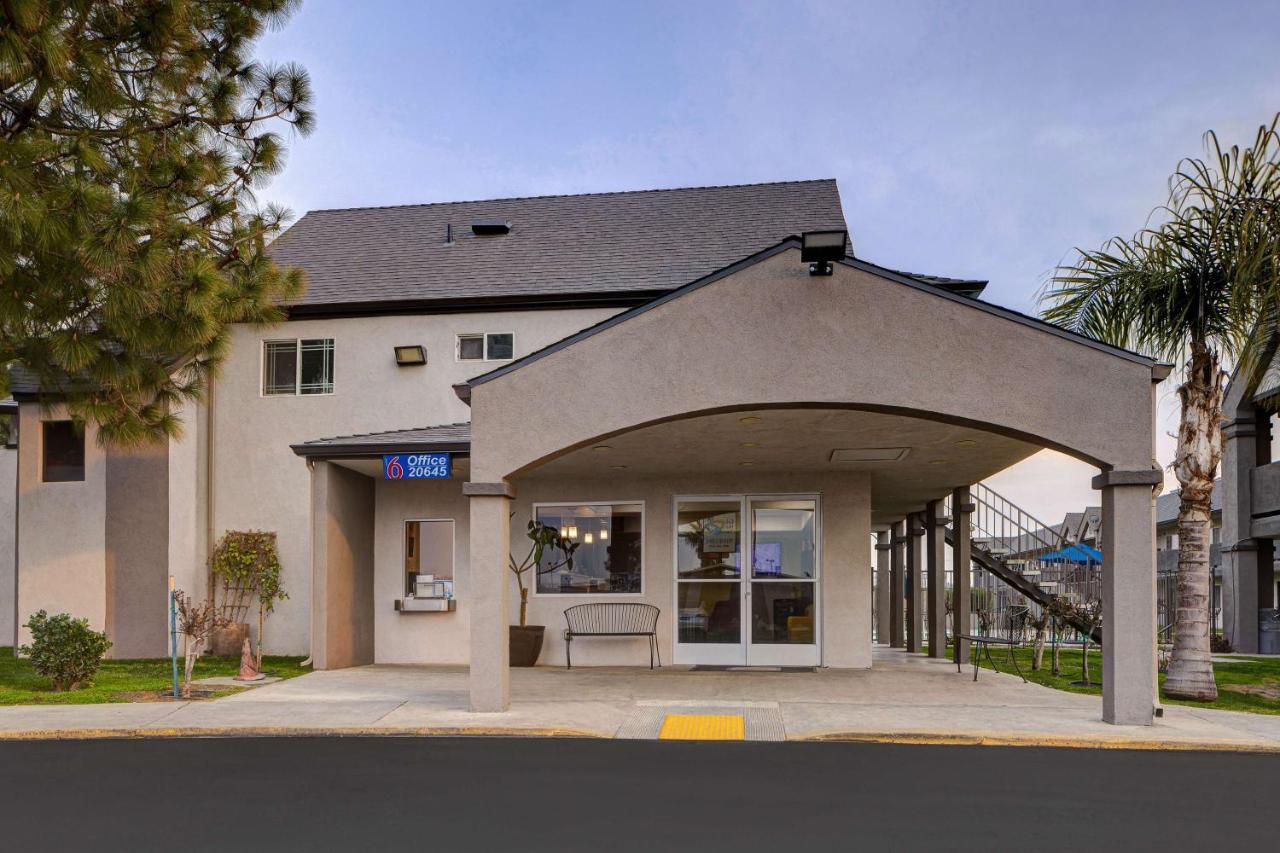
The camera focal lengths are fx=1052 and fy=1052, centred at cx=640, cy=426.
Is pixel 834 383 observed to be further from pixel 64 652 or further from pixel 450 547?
pixel 64 652

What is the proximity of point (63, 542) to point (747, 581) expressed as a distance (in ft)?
36.1

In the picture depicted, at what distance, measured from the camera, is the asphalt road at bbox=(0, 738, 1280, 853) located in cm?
601

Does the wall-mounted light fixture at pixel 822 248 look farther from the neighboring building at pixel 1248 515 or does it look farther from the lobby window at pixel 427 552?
the neighboring building at pixel 1248 515

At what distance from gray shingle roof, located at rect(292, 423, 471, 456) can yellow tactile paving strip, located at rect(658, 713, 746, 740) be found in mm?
5412

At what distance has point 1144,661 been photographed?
31.3 ft

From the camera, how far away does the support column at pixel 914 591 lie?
19.3 metres

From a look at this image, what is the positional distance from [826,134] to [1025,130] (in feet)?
12.1

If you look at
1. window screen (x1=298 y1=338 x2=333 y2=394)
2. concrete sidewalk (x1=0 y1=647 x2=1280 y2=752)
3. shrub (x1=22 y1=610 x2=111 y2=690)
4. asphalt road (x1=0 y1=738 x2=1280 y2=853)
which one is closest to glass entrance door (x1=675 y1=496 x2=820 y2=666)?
concrete sidewalk (x1=0 y1=647 x2=1280 y2=752)

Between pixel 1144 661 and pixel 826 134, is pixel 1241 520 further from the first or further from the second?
pixel 1144 661

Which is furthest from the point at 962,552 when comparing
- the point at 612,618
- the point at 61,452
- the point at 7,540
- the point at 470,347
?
the point at 7,540

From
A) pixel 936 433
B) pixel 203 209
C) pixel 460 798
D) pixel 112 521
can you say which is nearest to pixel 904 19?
pixel 936 433

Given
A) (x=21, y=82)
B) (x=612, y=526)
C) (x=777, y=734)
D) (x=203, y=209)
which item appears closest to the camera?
(x=777, y=734)

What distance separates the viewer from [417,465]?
14086 mm

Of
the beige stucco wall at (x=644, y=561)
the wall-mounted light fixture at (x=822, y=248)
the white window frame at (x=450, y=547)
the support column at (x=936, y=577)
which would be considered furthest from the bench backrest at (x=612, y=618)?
the wall-mounted light fixture at (x=822, y=248)
